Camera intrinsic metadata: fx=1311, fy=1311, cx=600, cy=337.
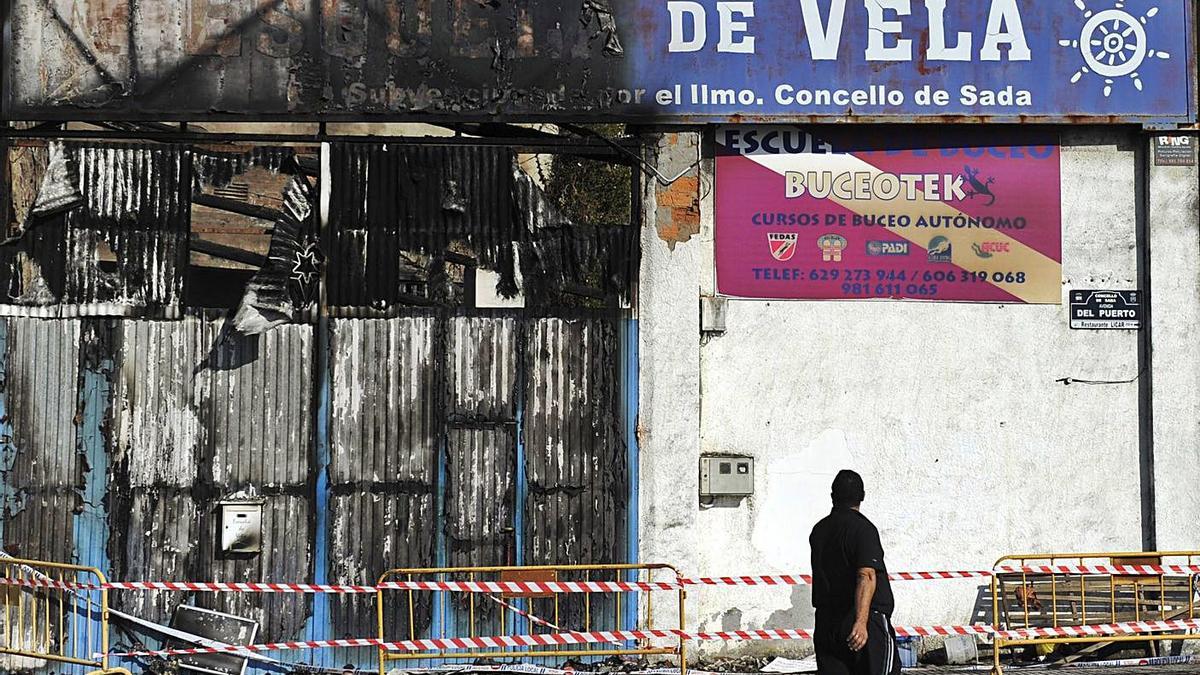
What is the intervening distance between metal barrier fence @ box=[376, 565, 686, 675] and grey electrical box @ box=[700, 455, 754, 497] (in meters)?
0.84

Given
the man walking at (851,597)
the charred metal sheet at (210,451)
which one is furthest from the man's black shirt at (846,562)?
the charred metal sheet at (210,451)

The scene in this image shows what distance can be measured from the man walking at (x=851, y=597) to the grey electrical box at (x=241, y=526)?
5295 millimetres

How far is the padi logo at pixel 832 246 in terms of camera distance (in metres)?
12.2

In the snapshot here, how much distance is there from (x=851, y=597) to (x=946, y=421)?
4380 millimetres

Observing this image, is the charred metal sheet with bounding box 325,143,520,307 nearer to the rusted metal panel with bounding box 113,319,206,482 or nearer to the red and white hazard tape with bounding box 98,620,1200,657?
the rusted metal panel with bounding box 113,319,206,482

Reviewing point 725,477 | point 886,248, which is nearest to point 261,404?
point 725,477

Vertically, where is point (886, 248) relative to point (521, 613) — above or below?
above

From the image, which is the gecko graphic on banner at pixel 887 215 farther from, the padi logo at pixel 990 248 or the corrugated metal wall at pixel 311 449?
the corrugated metal wall at pixel 311 449

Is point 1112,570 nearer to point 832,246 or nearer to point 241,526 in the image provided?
point 832,246

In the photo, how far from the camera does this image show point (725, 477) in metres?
11.9

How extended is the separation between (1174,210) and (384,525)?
7.86 meters

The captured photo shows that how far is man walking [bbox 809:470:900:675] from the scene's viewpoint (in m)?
8.15

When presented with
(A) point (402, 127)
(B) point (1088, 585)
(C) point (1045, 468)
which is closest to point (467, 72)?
(A) point (402, 127)

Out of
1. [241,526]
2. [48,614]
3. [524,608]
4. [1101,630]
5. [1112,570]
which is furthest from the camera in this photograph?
[524,608]
